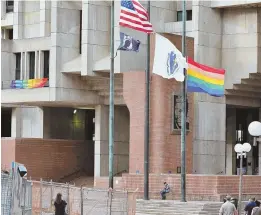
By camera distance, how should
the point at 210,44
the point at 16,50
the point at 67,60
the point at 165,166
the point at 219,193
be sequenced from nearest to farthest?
1. the point at 219,193
2. the point at 165,166
3. the point at 210,44
4. the point at 67,60
5. the point at 16,50

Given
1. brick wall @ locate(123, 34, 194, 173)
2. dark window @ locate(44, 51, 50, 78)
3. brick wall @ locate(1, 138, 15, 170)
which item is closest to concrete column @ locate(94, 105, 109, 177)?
dark window @ locate(44, 51, 50, 78)

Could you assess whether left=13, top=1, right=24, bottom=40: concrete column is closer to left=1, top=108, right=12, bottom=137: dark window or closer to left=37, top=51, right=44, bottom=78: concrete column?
left=37, top=51, right=44, bottom=78: concrete column

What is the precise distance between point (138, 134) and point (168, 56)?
654 inches

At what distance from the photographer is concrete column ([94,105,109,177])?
57.8 metres

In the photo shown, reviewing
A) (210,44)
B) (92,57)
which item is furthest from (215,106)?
(92,57)

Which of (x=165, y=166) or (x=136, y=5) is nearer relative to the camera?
(x=136, y=5)

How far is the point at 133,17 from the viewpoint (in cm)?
3559

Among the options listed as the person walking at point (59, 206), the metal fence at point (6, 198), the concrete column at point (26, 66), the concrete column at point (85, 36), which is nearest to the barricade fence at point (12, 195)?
the metal fence at point (6, 198)

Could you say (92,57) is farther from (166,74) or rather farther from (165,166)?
(166,74)

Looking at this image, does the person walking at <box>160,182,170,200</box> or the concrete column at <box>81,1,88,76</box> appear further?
the concrete column at <box>81,1,88,76</box>

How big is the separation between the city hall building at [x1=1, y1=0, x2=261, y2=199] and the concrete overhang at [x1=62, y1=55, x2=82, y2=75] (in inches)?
3.0

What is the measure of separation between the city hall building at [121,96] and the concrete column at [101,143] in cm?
7

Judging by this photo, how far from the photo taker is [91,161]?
207 ft

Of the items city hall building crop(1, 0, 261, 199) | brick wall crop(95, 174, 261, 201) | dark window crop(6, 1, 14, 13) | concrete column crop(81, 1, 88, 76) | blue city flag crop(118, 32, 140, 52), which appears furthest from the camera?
dark window crop(6, 1, 14, 13)
